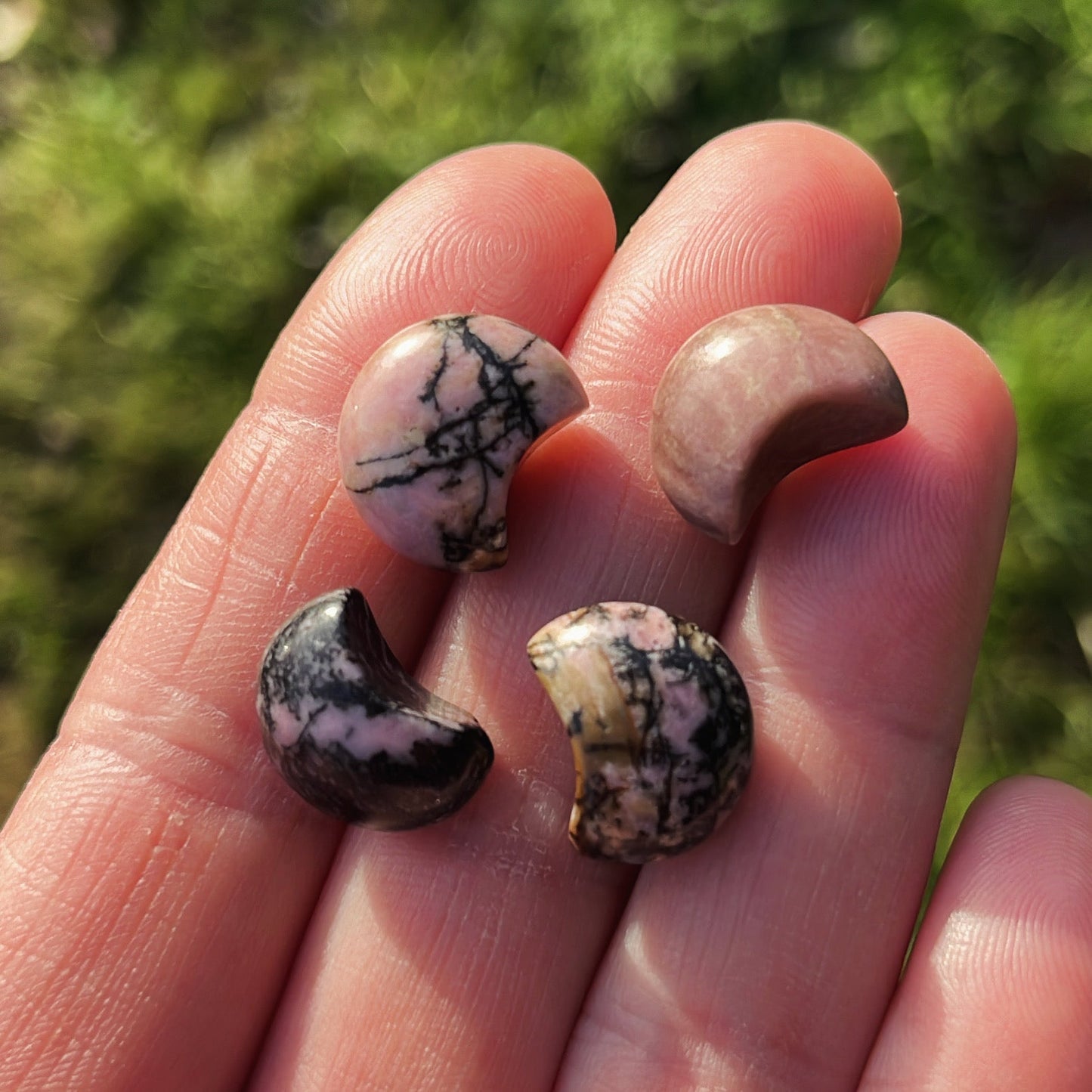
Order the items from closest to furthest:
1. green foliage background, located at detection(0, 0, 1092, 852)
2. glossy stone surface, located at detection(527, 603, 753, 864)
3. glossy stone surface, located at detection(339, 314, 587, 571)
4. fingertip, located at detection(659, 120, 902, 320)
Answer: glossy stone surface, located at detection(527, 603, 753, 864) → glossy stone surface, located at detection(339, 314, 587, 571) → fingertip, located at detection(659, 120, 902, 320) → green foliage background, located at detection(0, 0, 1092, 852)

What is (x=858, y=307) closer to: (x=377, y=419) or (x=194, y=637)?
(x=377, y=419)

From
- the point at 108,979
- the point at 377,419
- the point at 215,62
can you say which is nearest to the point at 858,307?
the point at 377,419

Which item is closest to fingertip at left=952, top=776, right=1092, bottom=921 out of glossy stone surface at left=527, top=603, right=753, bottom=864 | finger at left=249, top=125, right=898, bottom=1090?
glossy stone surface at left=527, top=603, right=753, bottom=864

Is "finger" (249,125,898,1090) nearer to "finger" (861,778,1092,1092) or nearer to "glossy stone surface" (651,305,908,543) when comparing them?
"glossy stone surface" (651,305,908,543)

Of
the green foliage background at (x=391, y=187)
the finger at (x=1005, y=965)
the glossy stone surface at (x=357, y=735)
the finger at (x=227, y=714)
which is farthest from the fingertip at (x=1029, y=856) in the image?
the finger at (x=227, y=714)

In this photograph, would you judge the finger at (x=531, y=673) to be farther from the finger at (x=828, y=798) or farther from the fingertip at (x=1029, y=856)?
the fingertip at (x=1029, y=856)

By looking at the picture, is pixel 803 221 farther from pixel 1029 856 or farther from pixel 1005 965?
pixel 1005 965

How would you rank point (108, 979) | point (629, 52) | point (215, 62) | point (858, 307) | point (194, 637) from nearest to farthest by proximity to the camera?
1. point (108, 979)
2. point (194, 637)
3. point (858, 307)
4. point (629, 52)
5. point (215, 62)
